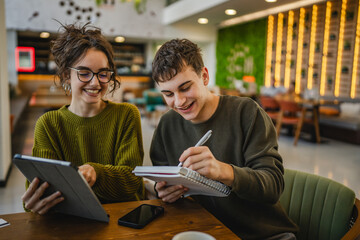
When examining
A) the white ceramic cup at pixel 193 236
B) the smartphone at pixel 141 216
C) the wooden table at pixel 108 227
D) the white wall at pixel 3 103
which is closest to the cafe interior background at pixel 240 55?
the white wall at pixel 3 103

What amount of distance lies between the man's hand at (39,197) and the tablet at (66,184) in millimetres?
18

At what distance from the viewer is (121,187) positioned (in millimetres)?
1506

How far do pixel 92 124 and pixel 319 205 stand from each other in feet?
3.88

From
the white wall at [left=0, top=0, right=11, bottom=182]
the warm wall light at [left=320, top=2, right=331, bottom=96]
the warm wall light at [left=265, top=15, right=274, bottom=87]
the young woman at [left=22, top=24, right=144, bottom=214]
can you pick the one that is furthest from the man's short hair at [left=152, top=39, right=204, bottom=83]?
the warm wall light at [left=265, top=15, right=274, bottom=87]

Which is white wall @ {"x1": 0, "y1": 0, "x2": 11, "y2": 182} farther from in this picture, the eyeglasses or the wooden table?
the wooden table

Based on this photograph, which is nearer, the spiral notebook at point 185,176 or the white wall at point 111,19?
the spiral notebook at point 185,176

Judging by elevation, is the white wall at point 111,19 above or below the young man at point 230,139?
above

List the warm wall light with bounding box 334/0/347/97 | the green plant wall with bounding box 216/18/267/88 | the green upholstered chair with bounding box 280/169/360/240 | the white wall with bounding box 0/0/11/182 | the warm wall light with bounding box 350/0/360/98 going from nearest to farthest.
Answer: the green upholstered chair with bounding box 280/169/360/240 → the white wall with bounding box 0/0/11/182 → the warm wall light with bounding box 350/0/360/98 → the warm wall light with bounding box 334/0/347/97 → the green plant wall with bounding box 216/18/267/88

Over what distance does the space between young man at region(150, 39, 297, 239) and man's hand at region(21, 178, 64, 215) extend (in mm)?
399

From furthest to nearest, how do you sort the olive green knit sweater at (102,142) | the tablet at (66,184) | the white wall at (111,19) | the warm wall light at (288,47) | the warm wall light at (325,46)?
the white wall at (111,19) < the warm wall light at (288,47) < the warm wall light at (325,46) < the olive green knit sweater at (102,142) < the tablet at (66,184)

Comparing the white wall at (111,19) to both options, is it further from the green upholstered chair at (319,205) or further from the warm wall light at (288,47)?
the green upholstered chair at (319,205)

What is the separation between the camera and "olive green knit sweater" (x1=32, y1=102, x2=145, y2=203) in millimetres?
1505

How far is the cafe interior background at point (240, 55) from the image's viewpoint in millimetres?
6832

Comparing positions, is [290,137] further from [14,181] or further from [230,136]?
[230,136]
